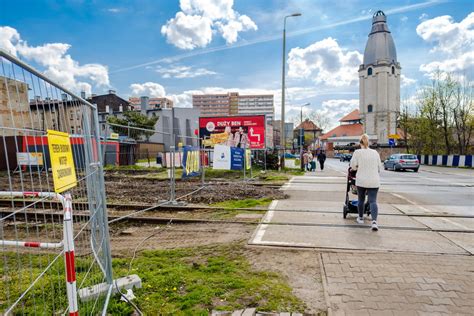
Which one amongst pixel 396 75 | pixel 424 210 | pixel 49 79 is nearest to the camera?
pixel 49 79

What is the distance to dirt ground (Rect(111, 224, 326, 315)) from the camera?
150 inches

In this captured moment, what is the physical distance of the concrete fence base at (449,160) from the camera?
31672mm

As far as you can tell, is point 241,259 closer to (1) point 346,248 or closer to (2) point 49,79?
(1) point 346,248

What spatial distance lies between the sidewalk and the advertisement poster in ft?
21.8

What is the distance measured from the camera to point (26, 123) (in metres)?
2.14

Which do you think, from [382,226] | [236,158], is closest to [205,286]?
[382,226]

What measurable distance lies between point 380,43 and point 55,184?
9192 centimetres

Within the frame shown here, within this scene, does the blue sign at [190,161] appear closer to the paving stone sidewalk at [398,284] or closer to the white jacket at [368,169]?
the white jacket at [368,169]

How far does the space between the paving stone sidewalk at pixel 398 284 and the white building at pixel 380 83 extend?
85.3 metres

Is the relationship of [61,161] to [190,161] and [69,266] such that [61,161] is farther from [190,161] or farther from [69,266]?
[190,161]

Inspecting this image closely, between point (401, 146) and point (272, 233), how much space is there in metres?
63.0

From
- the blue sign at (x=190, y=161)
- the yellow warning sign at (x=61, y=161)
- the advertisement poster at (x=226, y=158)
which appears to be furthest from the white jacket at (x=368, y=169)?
the advertisement poster at (x=226, y=158)

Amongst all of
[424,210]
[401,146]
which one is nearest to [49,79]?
[424,210]

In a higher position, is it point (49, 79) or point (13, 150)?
point (49, 79)
